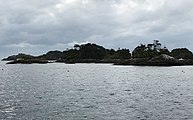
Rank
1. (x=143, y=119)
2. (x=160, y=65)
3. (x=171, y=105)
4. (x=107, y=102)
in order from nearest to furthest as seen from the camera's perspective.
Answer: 1. (x=143, y=119)
2. (x=171, y=105)
3. (x=107, y=102)
4. (x=160, y=65)

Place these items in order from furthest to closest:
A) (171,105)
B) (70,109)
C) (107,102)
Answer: (107,102) < (171,105) < (70,109)

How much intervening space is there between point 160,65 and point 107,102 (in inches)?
5822

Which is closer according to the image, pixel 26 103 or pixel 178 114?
pixel 178 114

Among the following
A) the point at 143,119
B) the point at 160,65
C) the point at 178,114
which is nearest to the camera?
the point at 143,119

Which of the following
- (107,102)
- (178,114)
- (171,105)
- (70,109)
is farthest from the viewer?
(107,102)

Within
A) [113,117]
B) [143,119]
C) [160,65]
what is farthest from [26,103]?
[160,65]

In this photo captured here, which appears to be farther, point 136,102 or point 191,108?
point 136,102

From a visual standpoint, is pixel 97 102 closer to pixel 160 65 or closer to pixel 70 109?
pixel 70 109

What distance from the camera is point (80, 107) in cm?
3484

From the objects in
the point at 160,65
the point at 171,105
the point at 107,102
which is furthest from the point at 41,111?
the point at 160,65

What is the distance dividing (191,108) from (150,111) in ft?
16.9

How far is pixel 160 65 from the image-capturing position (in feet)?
597

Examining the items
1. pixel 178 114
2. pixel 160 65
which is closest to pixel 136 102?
pixel 178 114

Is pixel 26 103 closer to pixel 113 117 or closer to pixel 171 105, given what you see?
pixel 113 117
